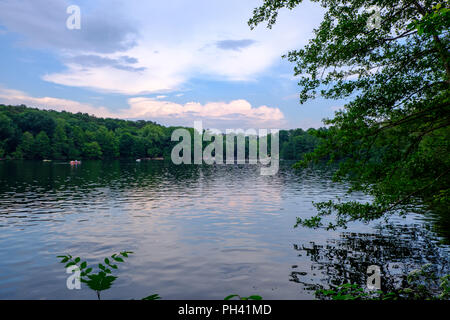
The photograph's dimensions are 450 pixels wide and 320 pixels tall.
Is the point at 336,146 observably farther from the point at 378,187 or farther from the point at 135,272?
the point at 135,272

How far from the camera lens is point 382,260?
1825 centimetres

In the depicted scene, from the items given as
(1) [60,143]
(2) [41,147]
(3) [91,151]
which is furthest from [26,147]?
(3) [91,151]

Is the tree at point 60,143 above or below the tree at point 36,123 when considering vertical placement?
below

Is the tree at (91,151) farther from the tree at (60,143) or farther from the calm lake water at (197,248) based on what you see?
the calm lake water at (197,248)

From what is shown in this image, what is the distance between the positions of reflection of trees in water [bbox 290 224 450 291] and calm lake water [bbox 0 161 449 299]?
56 millimetres

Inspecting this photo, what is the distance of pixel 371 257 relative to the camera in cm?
1880

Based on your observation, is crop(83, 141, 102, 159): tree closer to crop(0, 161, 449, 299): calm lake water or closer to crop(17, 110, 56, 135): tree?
crop(17, 110, 56, 135): tree

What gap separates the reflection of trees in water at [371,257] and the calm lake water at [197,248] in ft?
0.18

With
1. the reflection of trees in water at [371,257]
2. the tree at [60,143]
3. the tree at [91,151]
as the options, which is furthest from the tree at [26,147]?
the reflection of trees in water at [371,257]

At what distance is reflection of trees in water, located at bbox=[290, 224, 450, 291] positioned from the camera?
51.2ft

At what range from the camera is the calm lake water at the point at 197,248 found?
588 inches

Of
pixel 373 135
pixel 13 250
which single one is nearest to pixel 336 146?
pixel 373 135

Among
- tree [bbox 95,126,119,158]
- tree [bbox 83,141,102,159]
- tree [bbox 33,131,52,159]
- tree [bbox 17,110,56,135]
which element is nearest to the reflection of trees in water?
tree [bbox 33,131,52,159]

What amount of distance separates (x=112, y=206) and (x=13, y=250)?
15.5 m
